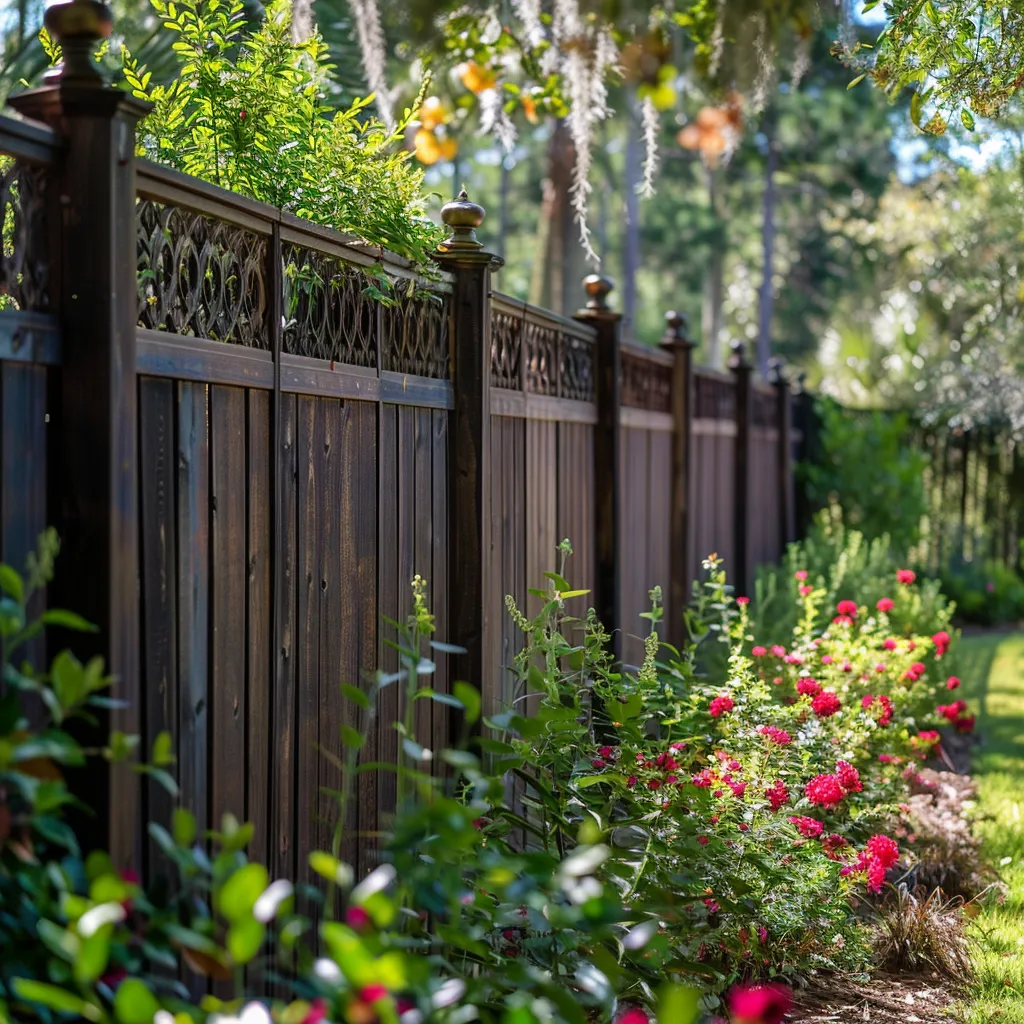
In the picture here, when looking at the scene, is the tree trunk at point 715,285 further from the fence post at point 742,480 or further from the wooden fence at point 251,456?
the wooden fence at point 251,456

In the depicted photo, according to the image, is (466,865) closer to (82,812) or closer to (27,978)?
(82,812)

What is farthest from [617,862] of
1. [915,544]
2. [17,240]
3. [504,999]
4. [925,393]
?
[925,393]

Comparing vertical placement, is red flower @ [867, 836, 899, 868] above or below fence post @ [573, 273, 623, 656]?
below

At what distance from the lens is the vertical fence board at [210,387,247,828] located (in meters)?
2.60

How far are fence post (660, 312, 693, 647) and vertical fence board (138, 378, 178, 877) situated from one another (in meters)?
4.84

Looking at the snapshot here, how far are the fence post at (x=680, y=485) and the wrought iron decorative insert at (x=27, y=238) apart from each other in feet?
17.2

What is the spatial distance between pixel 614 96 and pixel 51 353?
14907mm

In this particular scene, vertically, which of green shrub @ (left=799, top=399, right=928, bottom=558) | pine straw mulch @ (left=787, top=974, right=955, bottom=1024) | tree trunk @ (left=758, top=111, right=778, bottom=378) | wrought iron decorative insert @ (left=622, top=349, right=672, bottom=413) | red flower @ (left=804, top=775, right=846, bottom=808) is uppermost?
tree trunk @ (left=758, top=111, right=778, bottom=378)

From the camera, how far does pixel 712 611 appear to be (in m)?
→ 7.65

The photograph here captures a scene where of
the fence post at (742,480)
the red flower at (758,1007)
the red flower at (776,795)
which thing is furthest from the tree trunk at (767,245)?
the red flower at (758,1007)

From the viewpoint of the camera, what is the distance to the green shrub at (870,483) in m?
11.6

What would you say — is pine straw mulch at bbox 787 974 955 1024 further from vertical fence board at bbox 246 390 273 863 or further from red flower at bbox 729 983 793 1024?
red flower at bbox 729 983 793 1024

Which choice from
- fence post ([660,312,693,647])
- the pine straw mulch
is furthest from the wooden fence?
fence post ([660,312,693,647])

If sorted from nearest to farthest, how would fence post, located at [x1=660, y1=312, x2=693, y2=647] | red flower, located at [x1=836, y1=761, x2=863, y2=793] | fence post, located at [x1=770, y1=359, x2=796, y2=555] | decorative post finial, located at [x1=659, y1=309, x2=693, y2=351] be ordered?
red flower, located at [x1=836, y1=761, x2=863, y2=793] → fence post, located at [x1=660, y1=312, x2=693, y2=647] → decorative post finial, located at [x1=659, y1=309, x2=693, y2=351] → fence post, located at [x1=770, y1=359, x2=796, y2=555]
